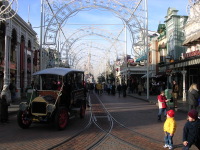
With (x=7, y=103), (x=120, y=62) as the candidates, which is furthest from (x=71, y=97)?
(x=120, y=62)

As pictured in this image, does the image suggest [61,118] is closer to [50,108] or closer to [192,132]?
[50,108]

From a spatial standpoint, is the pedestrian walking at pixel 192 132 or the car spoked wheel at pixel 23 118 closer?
the pedestrian walking at pixel 192 132

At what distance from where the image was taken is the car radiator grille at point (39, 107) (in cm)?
989

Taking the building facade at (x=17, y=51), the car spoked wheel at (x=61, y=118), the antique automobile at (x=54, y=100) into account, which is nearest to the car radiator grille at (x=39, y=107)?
the antique automobile at (x=54, y=100)

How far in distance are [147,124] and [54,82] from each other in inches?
182

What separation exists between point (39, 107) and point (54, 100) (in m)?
0.74

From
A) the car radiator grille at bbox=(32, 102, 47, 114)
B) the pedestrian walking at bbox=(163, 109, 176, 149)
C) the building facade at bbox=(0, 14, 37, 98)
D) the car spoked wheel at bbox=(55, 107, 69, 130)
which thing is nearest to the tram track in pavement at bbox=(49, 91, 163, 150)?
the pedestrian walking at bbox=(163, 109, 176, 149)

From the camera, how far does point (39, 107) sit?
9992mm

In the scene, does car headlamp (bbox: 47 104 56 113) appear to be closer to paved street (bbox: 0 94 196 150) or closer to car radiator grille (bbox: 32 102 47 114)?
car radiator grille (bbox: 32 102 47 114)

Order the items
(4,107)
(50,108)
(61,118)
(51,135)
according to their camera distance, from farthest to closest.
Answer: (4,107), (61,118), (50,108), (51,135)

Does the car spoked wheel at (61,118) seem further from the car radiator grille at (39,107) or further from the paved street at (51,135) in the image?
the car radiator grille at (39,107)

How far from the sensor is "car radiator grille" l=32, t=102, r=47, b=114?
32.4ft

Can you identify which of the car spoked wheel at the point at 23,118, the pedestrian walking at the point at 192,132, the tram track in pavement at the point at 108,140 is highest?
the pedestrian walking at the point at 192,132

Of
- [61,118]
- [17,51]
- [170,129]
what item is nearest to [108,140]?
[170,129]
